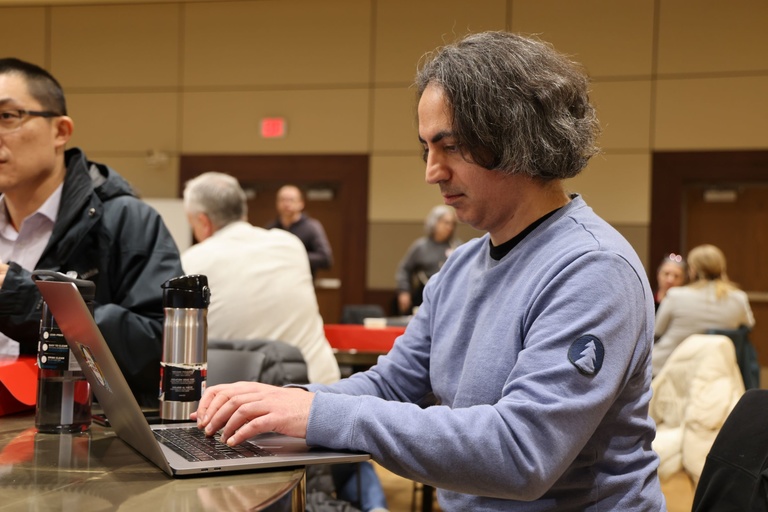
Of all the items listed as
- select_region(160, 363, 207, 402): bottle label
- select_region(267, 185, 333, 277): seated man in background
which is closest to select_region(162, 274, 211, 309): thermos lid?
select_region(160, 363, 207, 402): bottle label

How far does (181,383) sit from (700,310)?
13.9 feet

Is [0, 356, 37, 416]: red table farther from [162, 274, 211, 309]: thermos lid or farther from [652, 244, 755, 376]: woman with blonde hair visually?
[652, 244, 755, 376]: woman with blonde hair

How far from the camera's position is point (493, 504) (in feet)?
3.98

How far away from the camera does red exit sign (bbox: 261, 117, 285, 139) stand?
294 inches

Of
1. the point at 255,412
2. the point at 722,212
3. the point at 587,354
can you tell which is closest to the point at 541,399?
the point at 587,354

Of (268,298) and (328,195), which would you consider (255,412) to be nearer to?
(268,298)

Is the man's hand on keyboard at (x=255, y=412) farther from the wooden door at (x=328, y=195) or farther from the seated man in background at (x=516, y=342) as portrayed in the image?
the wooden door at (x=328, y=195)

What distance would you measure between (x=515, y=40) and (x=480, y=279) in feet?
1.24

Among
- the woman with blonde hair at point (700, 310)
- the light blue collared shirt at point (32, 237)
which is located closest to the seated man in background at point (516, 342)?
the light blue collared shirt at point (32, 237)

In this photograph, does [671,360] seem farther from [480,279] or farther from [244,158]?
[244,158]

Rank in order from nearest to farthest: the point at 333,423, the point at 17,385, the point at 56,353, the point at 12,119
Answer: the point at 333,423 → the point at 56,353 → the point at 17,385 → the point at 12,119

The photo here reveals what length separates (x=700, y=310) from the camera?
500 centimetres

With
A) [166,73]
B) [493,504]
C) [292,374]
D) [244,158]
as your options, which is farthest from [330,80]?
[493,504]

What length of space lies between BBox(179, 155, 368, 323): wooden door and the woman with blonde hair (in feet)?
9.78
